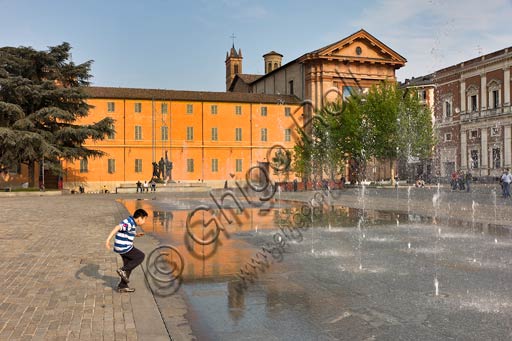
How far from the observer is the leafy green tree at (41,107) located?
35875 millimetres

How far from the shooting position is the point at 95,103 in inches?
1916

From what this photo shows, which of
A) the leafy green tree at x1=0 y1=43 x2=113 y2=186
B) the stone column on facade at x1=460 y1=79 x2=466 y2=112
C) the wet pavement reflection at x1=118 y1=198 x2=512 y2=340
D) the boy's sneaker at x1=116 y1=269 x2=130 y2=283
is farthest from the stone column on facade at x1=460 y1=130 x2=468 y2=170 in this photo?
the boy's sneaker at x1=116 y1=269 x2=130 y2=283

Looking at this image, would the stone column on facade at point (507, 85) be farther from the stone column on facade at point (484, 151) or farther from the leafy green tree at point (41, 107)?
the leafy green tree at point (41, 107)

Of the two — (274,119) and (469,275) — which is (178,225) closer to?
(469,275)

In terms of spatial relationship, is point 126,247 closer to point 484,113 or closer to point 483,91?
point 484,113

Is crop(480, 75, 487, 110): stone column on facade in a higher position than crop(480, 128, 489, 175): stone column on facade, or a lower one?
higher

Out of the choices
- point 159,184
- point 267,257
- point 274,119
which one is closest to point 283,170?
point 274,119

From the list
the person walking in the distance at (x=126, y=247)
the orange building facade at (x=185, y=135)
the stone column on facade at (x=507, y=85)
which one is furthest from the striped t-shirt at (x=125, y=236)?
the stone column on facade at (x=507, y=85)

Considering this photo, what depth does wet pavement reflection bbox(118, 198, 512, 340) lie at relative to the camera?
15.9ft

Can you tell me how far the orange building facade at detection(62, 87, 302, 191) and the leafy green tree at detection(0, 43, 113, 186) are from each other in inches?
300

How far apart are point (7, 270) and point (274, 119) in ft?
158

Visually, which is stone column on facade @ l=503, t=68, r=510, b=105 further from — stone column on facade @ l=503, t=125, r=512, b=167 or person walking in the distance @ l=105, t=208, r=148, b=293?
person walking in the distance @ l=105, t=208, r=148, b=293

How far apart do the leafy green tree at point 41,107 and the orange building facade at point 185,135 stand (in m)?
7.62

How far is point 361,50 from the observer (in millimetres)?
56500
